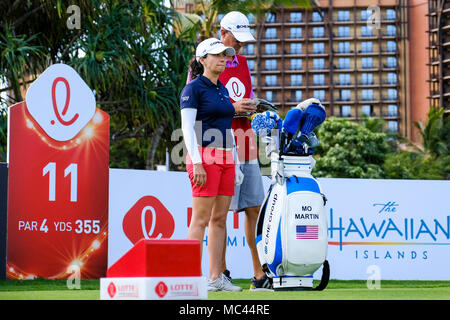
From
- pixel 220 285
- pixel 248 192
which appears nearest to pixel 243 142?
pixel 248 192

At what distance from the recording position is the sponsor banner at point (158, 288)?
3404 millimetres

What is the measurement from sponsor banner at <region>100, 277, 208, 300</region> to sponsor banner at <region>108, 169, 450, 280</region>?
196 inches

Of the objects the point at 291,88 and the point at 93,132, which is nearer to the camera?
the point at 93,132

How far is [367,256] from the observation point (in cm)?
938

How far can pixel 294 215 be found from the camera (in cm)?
488

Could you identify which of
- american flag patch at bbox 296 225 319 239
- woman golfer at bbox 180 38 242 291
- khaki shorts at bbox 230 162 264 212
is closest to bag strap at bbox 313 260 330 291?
american flag patch at bbox 296 225 319 239

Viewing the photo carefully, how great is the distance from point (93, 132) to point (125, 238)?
46.4 inches

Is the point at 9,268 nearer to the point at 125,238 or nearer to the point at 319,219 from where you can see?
the point at 125,238

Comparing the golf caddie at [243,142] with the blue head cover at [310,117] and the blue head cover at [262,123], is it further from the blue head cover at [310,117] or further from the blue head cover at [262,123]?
the blue head cover at [310,117]

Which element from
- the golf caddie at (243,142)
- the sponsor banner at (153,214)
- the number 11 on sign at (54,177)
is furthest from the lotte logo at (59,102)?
the golf caddie at (243,142)

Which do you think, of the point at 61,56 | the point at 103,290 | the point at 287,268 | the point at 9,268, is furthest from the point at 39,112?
the point at 61,56

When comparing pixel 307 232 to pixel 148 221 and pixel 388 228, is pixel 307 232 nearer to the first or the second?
pixel 148 221

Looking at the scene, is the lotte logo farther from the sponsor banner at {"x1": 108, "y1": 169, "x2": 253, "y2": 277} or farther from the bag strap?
the bag strap
